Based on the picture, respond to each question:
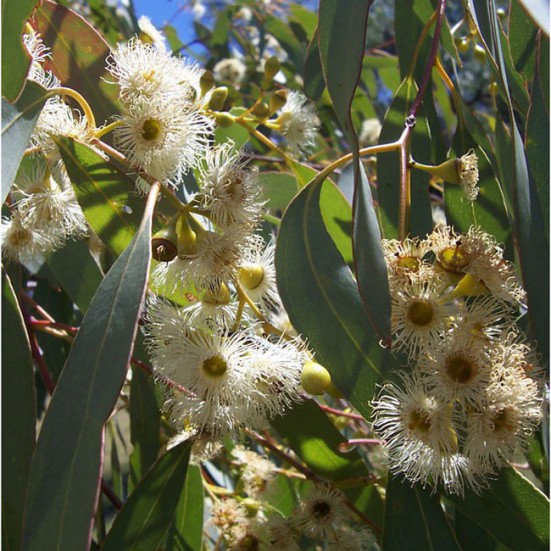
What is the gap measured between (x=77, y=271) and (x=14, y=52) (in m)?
0.51

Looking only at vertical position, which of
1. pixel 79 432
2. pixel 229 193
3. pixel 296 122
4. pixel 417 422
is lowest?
pixel 79 432

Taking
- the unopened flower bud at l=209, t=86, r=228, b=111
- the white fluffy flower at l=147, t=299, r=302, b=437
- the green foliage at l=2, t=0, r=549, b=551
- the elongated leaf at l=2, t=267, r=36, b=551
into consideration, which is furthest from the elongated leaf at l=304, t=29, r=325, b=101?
the elongated leaf at l=2, t=267, r=36, b=551

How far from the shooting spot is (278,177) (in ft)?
5.40

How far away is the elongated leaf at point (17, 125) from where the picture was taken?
3.17 feet

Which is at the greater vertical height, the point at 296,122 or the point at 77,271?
the point at 296,122

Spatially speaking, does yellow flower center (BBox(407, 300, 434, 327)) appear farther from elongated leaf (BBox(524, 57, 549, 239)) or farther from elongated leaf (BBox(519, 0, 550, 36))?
elongated leaf (BBox(519, 0, 550, 36))

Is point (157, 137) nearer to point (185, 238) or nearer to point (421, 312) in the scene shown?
point (185, 238)

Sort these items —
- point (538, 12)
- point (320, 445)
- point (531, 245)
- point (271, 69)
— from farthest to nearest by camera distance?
1. point (271, 69)
2. point (320, 445)
3. point (531, 245)
4. point (538, 12)

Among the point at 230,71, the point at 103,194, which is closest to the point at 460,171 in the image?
the point at 103,194

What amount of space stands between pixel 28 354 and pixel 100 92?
Answer: 1.50 ft

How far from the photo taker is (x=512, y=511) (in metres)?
1.11

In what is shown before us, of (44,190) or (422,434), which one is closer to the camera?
(422,434)

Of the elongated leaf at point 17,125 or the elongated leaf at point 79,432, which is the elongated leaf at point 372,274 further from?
the elongated leaf at point 17,125

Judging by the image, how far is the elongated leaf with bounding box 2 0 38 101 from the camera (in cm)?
99
